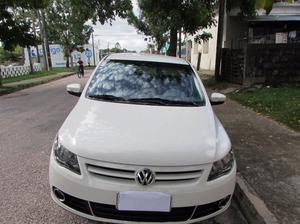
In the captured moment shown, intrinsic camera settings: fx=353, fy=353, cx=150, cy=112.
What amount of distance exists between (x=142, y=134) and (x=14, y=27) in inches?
641

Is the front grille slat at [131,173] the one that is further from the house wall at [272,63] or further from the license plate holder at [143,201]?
the house wall at [272,63]

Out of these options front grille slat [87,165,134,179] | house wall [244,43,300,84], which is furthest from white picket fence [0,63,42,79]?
front grille slat [87,165,134,179]

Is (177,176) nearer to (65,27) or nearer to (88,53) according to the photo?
(65,27)

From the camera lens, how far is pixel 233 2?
17.2m

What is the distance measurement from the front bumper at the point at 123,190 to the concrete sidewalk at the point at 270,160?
93 cm

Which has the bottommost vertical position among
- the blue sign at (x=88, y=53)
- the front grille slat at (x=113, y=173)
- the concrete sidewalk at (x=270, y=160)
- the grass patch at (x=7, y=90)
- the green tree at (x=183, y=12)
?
the blue sign at (x=88, y=53)

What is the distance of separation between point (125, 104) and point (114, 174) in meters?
1.18

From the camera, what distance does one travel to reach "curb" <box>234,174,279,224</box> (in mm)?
3402

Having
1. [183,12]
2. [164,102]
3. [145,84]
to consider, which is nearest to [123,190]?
[164,102]

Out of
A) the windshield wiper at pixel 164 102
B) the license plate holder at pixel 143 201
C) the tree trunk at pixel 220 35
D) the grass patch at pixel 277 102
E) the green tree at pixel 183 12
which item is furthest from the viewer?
the tree trunk at pixel 220 35

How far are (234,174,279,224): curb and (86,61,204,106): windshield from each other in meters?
1.10

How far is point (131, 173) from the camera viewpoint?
2840 mm

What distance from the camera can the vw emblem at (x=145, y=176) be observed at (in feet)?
9.23

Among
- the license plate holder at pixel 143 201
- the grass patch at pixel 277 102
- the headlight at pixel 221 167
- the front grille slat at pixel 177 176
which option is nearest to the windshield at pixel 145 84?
the headlight at pixel 221 167
